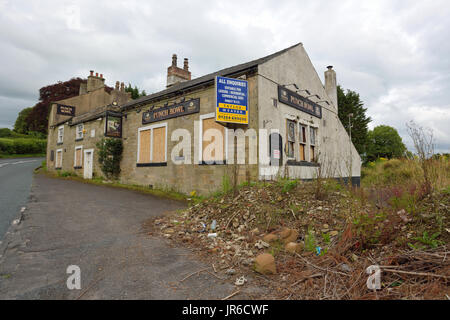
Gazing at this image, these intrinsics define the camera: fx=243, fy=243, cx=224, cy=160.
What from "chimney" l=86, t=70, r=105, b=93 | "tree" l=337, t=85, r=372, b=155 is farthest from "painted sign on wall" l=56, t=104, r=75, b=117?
"tree" l=337, t=85, r=372, b=155

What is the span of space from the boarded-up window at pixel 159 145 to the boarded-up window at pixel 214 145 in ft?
9.20

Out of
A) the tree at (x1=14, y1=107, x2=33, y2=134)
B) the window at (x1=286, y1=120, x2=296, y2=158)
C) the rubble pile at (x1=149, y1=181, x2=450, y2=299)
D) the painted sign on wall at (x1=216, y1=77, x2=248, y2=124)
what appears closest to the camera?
the rubble pile at (x1=149, y1=181, x2=450, y2=299)

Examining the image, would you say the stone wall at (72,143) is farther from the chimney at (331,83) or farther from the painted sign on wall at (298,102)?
the chimney at (331,83)

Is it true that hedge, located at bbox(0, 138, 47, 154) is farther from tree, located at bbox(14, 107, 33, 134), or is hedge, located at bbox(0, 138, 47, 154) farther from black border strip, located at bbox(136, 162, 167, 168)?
black border strip, located at bbox(136, 162, 167, 168)

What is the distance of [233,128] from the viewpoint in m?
9.45

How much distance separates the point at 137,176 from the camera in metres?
13.7

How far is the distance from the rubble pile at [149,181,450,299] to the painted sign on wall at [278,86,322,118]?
528 centimetres

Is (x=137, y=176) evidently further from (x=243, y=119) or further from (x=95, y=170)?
(x=243, y=119)

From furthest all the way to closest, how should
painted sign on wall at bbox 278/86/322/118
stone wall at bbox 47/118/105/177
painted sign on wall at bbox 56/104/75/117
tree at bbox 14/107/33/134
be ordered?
tree at bbox 14/107/33/134
painted sign on wall at bbox 56/104/75/117
stone wall at bbox 47/118/105/177
painted sign on wall at bbox 278/86/322/118

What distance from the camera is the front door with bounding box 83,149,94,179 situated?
55.8 ft

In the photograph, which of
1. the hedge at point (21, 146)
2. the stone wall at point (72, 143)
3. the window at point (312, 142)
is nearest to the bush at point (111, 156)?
the stone wall at point (72, 143)

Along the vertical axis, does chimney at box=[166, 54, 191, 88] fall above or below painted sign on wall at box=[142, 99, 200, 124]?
above

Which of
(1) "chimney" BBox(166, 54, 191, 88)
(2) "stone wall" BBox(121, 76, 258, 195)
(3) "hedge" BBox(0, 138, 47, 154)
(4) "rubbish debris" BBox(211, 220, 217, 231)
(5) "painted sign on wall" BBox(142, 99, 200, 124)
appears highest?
(1) "chimney" BBox(166, 54, 191, 88)

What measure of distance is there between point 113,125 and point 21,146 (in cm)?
3423
